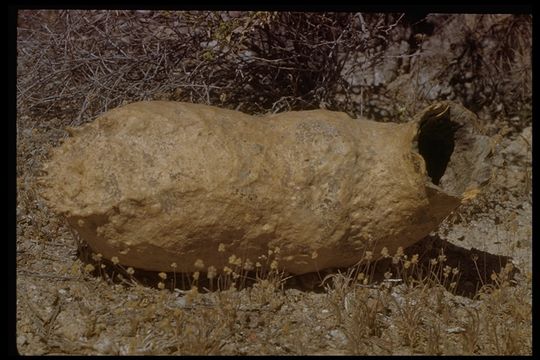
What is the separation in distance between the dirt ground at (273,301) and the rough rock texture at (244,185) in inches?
6.2

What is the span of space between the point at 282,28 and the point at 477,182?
6.16 feet

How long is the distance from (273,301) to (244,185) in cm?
61

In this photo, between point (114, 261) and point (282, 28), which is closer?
point (114, 261)

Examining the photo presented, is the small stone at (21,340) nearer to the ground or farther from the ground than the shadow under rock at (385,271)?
nearer to the ground

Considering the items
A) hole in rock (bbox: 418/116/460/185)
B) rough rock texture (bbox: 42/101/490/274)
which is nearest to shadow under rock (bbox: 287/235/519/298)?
rough rock texture (bbox: 42/101/490/274)

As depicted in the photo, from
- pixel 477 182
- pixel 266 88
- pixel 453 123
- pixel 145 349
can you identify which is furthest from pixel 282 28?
pixel 145 349

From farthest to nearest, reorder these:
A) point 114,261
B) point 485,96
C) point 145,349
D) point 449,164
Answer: point 485,96 < point 449,164 < point 114,261 < point 145,349

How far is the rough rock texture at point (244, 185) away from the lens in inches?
105

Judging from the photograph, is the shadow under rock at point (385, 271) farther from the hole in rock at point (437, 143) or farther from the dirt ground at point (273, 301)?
the hole in rock at point (437, 143)

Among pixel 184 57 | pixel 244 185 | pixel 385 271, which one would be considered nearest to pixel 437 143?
pixel 385 271

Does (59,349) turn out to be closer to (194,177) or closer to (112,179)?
(112,179)

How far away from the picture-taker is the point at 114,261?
279 cm

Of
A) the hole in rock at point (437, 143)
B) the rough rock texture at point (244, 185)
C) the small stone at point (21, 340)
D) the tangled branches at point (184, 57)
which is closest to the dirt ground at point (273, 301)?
the small stone at point (21, 340)

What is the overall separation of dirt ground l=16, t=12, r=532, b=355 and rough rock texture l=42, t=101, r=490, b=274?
16 centimetres
